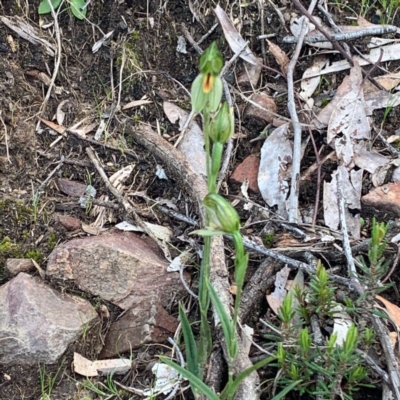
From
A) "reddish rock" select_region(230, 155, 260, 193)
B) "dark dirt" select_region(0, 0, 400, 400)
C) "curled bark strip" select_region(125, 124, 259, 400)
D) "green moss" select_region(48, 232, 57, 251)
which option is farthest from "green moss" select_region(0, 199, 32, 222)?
"reddish rock" select_region(230, 155, 260, 193)

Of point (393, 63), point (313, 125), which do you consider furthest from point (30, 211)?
point (393, 63)

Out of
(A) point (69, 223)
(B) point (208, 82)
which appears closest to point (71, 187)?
(A) point (69, 223)

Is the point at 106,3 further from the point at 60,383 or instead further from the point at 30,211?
the point at 60,383

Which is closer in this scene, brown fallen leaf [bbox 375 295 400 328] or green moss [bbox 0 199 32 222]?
brown fallen leaf [bbox 375 295 400 328]

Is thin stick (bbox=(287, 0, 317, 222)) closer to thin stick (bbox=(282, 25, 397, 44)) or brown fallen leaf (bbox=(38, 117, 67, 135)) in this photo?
thin stick (bbox=(282, 25, 397, 44))

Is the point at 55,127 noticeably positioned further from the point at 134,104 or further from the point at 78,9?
the point at 78,9

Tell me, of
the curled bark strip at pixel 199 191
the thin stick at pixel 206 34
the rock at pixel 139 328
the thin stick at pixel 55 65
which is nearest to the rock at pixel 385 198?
the curled bark strip at pixel 199 191

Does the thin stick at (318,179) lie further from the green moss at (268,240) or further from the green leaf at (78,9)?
the green leaf at (78,9)
